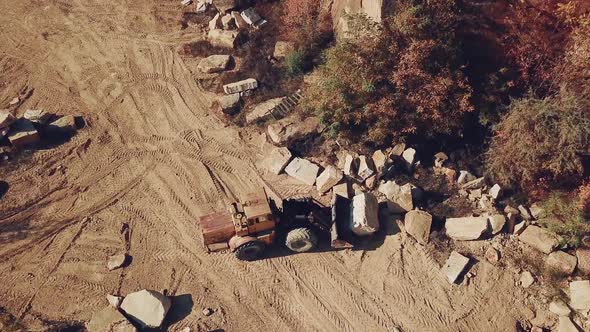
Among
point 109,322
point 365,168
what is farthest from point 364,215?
point 109,322

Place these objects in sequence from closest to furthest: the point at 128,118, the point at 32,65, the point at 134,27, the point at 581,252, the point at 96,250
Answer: the point at 581,252 < the point at 96,250 < the point at 128,118 < the point at 32,65 < the point at 134,27

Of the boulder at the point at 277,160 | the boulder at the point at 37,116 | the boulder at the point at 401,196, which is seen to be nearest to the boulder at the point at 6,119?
the boulder at the point at 37,116

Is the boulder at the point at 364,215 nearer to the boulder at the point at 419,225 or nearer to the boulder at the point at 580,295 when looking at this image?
the boulder at the point at 419,225

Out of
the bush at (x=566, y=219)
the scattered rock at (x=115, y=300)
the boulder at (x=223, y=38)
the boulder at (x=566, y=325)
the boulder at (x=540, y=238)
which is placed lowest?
the boulder at (x=566, y=325)

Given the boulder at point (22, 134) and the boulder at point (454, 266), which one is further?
the boulder at point (22, 134)

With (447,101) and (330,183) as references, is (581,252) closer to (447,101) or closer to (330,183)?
(447,101)

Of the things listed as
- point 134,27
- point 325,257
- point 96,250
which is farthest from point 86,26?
point 325,257

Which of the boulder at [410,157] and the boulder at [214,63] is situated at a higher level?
the boulder at [214,63]
